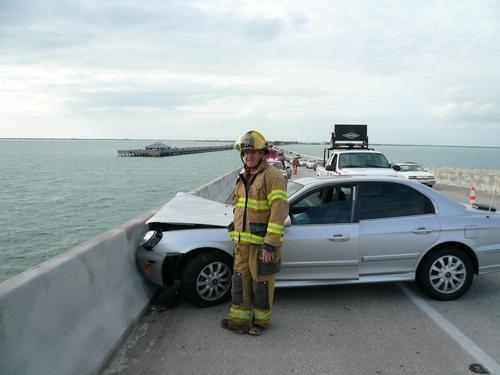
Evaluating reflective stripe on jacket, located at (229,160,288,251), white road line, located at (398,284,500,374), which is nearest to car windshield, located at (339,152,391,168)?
white road line, located at (398,284,500,374)

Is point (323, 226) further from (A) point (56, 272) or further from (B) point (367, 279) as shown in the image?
(A) point (56, 272)

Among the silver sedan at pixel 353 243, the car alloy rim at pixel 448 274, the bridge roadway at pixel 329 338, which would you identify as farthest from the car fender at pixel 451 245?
the bridge roadway at pixel 329 338

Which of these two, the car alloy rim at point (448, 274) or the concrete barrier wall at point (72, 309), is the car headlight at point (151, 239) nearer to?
the concrete barrier wall at point (72, 309)

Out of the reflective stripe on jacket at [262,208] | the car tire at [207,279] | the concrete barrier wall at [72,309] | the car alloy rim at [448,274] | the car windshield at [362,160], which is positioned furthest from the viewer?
the car windshield at [362,160]

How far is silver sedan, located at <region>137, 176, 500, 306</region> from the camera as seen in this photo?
4992mm

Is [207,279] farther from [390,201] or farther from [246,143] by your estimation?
[390,201]

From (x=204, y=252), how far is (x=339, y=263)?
1567mm

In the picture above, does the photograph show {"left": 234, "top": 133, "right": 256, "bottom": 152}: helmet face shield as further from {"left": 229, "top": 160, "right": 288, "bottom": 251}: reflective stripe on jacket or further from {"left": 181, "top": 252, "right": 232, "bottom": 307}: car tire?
{"left": 181, "top": 252, "right": 232, "bottom": 307}: car tire

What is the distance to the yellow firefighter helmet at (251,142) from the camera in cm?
416

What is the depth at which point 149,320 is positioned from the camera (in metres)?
4.73

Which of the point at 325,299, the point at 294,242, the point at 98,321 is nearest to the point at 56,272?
the point at 98,321

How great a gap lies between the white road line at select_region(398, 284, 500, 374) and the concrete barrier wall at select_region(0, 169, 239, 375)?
3.18m

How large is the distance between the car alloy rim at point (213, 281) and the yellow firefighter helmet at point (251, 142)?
1.53 metres

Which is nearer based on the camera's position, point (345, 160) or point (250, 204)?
point (250, 204)
